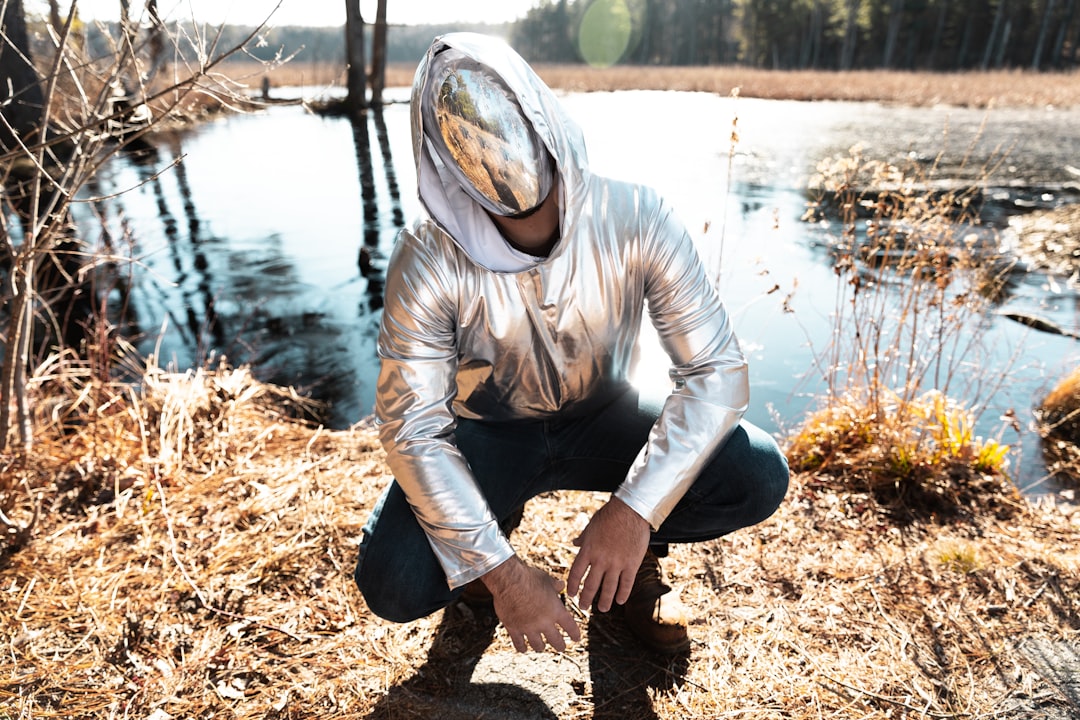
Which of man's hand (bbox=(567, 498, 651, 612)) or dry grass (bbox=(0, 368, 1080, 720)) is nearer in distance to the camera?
man's hand (bbox=(567, 498, 651, 612))

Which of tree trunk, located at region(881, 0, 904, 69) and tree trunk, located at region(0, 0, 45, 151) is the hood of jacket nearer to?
tree trunk, located at region(0, 0, 45, 151)

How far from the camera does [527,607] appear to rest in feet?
4.52

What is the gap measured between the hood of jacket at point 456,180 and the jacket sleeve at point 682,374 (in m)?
0.23

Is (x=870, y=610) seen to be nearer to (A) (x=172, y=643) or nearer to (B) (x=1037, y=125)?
(A) (x=172, y=643)

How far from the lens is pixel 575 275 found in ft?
5.13

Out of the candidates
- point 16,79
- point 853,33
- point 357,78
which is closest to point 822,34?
point 853,33

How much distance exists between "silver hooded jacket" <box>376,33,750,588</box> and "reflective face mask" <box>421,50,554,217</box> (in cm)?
4

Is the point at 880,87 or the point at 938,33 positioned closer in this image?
the point at 880,87

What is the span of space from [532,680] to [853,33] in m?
52.1

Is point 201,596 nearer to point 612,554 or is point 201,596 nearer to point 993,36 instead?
point 612,554

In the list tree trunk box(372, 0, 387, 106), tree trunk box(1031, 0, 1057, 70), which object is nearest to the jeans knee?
tree trunk box(372, 0, 387, 106)

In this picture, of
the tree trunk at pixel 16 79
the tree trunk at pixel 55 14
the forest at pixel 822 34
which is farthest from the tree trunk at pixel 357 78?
the tree trunk at pixel 55 14

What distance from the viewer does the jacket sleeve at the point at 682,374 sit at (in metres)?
1.45

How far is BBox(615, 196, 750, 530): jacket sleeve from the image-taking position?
1446 millimetres
